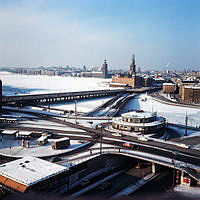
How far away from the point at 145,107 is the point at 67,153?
44.4 metres

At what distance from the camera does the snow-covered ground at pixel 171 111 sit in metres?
52.0

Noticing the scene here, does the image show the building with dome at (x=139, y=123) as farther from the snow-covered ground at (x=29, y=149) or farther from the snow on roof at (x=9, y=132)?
the snow on roof at (x=9, y=132)

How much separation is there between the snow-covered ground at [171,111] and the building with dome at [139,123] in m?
12.4

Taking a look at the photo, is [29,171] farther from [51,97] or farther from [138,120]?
[51,97]

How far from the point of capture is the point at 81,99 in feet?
282

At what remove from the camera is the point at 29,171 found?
2073 cm

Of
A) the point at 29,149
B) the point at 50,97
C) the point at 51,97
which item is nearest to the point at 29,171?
the point at 29,149

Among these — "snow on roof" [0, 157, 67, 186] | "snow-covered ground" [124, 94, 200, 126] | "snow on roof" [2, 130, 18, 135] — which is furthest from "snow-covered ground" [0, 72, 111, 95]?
"snow on roof" [0, 157, 67, 186]

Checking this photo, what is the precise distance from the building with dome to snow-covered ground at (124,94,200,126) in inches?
488

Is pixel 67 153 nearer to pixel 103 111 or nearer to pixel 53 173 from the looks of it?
pixel 53 173

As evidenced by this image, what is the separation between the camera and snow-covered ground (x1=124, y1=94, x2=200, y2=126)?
51975 millimetres

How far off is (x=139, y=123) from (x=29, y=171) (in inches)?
837

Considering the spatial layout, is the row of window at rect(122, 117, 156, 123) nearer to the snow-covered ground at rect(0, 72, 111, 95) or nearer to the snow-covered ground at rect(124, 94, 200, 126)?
the snow-covered ground at rect(124, 94, 200, 126)

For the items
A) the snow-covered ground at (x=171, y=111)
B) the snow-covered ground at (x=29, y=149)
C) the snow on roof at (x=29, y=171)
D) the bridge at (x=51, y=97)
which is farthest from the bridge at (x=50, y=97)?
the snow on roof at (x=29, y=171)
